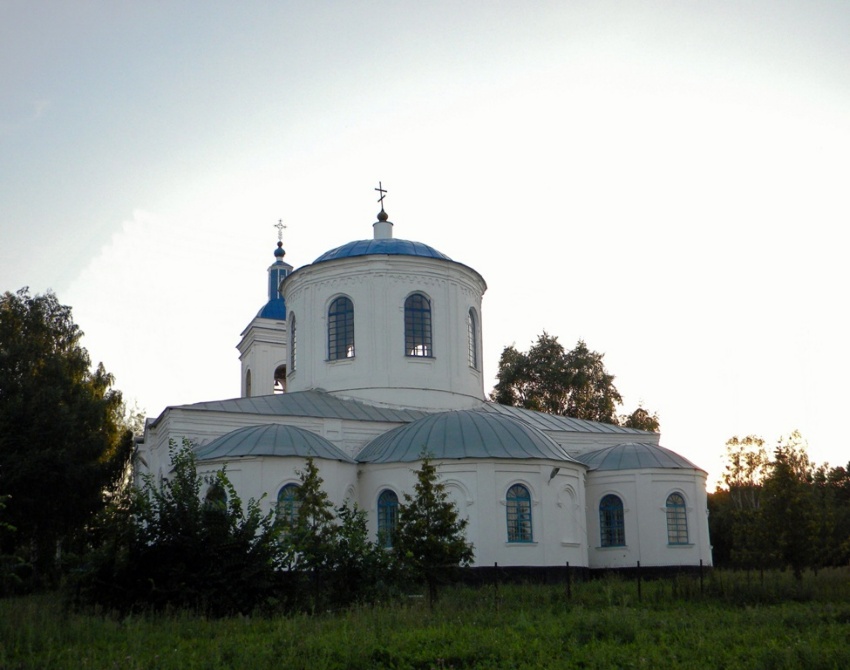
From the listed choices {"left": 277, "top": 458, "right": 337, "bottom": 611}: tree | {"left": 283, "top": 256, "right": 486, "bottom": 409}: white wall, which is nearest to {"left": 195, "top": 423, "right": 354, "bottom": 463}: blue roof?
{"left": 283, "top": 256, "right": 486, "bottom": 409}: white wall

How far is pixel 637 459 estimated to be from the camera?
27.6m

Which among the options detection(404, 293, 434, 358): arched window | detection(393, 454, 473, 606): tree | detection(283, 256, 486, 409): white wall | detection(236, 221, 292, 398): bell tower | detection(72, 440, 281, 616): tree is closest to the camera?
detection(72, 440, 281, 616): tree

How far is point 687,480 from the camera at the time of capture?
2752cm

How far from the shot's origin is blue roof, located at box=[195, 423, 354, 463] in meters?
23.6

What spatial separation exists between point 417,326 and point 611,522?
8126 mm

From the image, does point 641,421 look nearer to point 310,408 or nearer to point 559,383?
point 559,383

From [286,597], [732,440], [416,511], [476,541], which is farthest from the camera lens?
[732,440]

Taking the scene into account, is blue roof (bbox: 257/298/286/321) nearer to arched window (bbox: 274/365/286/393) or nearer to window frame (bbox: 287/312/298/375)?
arched window (bbox: 274/365/286/393)

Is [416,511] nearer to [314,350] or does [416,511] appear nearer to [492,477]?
[492,477]

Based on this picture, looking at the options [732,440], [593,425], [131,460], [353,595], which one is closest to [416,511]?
[353,595]

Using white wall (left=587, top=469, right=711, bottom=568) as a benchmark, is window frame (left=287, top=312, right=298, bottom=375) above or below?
above

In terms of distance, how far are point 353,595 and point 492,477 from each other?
25.6 ft

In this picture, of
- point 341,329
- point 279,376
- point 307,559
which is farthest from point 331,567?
point 279,376

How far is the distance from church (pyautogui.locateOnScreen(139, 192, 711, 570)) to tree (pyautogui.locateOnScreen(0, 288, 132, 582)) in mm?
3505
